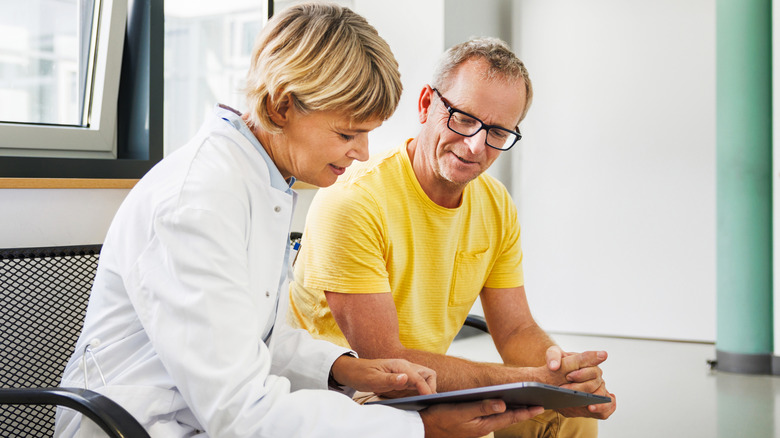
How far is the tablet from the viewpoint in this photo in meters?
1.03

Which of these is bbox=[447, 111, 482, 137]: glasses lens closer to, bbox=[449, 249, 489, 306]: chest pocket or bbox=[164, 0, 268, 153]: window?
bbox=[449, 249, 489, 306]: chest pocket

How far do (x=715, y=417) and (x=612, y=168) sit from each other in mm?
1971

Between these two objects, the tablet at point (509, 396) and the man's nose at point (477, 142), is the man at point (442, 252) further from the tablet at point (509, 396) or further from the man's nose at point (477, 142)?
the tablet at point (509, 396)

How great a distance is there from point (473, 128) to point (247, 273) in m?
0.83

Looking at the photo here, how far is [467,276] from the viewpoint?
1.73m

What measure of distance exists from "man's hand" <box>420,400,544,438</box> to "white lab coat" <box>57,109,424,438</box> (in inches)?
4.1

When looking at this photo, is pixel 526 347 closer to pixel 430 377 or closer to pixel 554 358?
pixel 554 358

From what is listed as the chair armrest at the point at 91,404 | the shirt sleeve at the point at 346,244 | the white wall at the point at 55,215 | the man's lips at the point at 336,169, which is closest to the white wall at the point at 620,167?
the shirt sleeve at the point at 346,244

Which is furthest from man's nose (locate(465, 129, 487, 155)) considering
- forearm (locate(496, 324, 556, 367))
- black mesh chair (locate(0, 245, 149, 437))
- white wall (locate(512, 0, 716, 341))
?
white wall (locate(512, 0, 716, 341))

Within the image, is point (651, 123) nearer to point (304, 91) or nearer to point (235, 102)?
point (235, 102)

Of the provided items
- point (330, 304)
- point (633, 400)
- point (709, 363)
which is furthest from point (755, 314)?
point (330, 304)

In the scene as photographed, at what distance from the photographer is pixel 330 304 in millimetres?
1540

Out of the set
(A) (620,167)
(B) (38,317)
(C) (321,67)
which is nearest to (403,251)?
(C) (321,67)

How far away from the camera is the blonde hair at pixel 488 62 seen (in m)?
1.69
